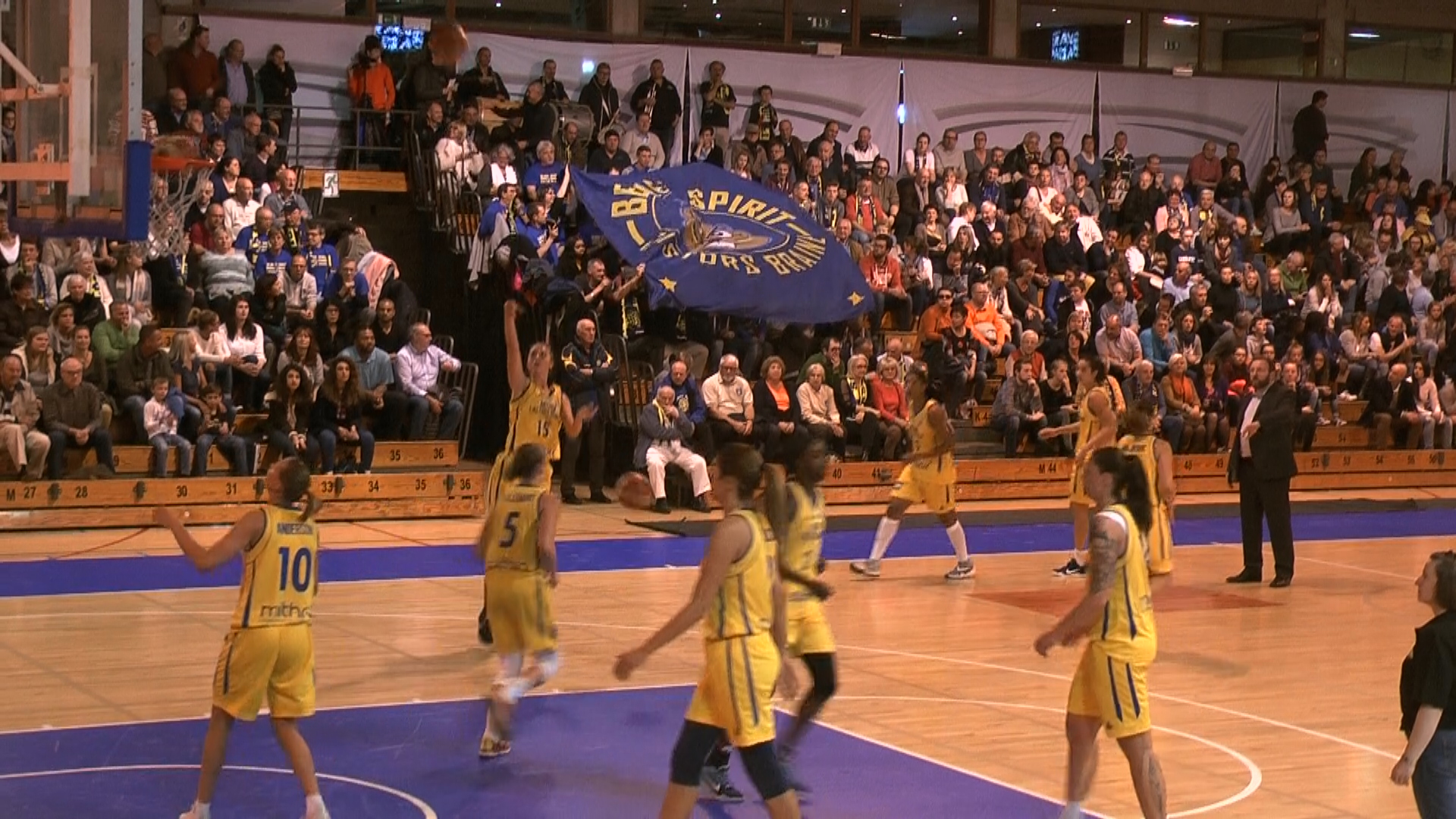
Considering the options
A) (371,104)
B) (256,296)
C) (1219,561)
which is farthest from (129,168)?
(371,104)

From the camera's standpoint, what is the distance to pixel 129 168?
8.78m

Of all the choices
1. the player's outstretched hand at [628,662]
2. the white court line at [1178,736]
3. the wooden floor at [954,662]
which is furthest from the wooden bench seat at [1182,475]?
the player's outstretched hand at [628,662]

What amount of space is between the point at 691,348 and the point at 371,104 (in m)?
5.73

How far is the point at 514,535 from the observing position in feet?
31.0

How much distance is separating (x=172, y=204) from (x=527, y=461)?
968 cm

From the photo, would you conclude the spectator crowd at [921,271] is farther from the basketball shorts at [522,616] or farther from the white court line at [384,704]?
the basketball shorts at [522,616]

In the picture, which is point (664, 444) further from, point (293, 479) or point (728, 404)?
point (293, 479)

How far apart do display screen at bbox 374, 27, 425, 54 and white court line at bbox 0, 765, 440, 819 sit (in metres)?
16.2

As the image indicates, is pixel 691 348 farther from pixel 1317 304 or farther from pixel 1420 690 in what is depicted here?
pixel 1420 690

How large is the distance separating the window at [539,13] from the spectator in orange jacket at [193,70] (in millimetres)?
4176

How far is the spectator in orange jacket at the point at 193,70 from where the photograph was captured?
21469 millimetres

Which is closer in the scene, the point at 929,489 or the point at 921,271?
the point at 929,489

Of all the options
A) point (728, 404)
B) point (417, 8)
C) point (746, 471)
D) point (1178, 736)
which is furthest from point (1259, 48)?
point (746, 471)

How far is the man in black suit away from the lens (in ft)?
51.2
